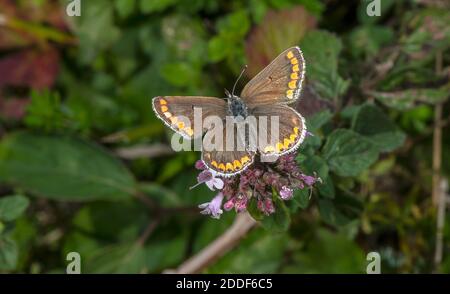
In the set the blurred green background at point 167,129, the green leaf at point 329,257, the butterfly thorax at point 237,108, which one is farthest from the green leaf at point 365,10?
the butterfly thorax at point 237,108

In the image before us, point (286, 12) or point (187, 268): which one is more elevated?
point (286, 12)

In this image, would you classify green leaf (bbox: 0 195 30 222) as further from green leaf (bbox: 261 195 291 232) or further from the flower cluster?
green leaf (bbox: 261 195 291 232)

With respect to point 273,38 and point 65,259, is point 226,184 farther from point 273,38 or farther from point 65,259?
point 65,259

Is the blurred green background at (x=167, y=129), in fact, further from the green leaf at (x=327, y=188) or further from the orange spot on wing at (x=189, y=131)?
the orange spot on wing at (x=189, y=131)

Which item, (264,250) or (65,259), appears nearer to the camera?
(264,250)
